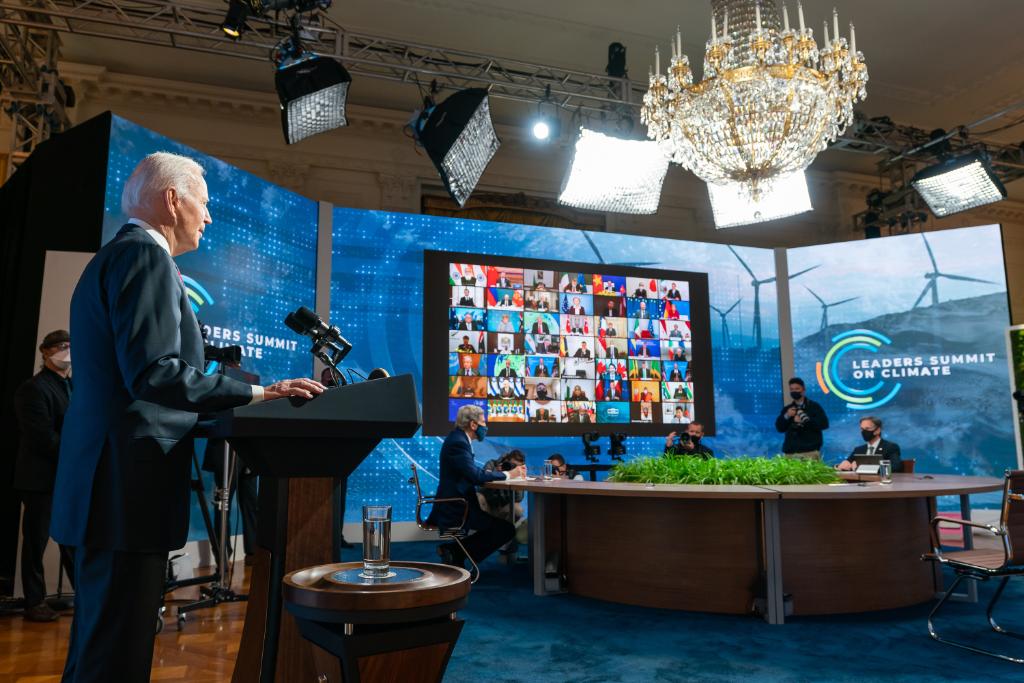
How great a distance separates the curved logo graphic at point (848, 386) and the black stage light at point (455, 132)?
5445 millimetres

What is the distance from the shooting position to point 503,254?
805cm

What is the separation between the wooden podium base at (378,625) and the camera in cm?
131

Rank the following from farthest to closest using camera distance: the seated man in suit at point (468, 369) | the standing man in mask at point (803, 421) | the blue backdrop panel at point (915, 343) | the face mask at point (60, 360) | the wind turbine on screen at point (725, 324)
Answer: the wind turbine on screen at point (725, 324)
the blue backdrop panel at point (915, 343)
the seated man in suit at point (468, 369)
the standing man in mask at point (803, 421)
the face mask at point (60, 360)

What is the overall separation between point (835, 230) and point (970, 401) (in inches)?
127

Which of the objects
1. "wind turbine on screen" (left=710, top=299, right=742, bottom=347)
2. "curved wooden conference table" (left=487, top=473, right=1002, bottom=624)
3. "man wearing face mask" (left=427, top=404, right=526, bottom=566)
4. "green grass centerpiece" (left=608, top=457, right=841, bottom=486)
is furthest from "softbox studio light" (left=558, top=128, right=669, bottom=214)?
"curved wooden conference table" (left=487, top=473, right=1002, bottom=624)

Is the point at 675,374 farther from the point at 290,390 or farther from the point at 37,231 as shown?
the point at 290,390

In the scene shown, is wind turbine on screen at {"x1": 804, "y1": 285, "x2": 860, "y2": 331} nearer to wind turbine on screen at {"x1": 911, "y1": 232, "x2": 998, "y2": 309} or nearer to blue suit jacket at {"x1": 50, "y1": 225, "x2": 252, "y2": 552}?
wind turbine on screen at {"x1": 911, "y1": 232, "x2": 998, "y2": 309}

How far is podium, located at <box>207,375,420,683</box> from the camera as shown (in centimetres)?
148

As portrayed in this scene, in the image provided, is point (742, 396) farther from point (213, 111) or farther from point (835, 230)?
point (213, 111)

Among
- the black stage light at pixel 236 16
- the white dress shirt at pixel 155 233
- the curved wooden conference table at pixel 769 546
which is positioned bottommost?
the curved wooden conference table at pixel 769 546

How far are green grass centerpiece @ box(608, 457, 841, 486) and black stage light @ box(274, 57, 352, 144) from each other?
3.44 m

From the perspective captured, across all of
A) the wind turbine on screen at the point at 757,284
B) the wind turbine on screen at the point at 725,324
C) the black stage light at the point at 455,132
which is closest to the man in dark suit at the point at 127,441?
the black stage light at the point at 455,132

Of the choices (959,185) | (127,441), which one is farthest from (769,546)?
(959,185)

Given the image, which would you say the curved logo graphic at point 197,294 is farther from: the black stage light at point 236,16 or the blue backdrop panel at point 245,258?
the black stage light at point 236,16
